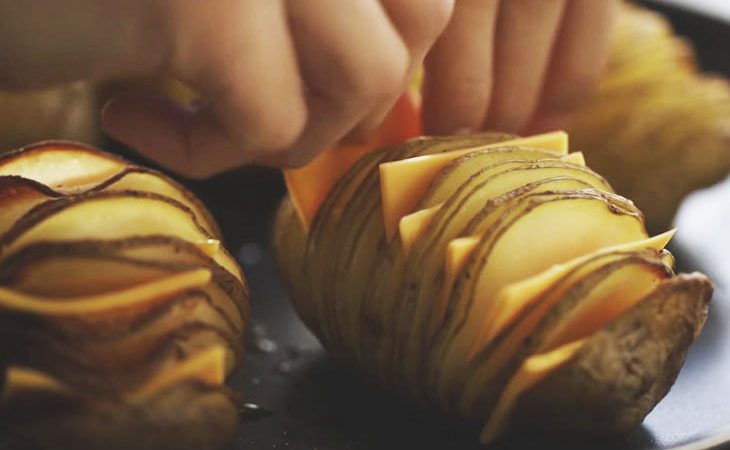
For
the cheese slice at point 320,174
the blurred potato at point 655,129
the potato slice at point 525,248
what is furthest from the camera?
the blurred potato at point 655,129

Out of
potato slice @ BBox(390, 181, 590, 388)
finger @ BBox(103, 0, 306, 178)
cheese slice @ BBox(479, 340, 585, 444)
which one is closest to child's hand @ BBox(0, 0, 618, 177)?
finger @ BBox(103, 0, 306, 178)

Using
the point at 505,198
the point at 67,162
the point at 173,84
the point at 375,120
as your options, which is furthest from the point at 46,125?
the point at 505,198

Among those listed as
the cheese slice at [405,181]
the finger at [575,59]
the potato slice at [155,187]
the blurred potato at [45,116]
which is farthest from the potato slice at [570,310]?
the blurred potato at [45,116]

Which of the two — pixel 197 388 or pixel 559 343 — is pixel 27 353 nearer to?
pixel 197 388

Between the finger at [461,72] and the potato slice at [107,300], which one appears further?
the finger at [461,72]

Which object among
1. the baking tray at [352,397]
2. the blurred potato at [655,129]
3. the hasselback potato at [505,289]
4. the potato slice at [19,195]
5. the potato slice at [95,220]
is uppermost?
the potato slice at [95,220]

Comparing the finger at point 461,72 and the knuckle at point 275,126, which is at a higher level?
the knuckle at point 275,126

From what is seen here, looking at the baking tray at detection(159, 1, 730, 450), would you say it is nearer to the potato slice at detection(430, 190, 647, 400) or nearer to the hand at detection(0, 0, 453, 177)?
the potato slice at detection(430, 190, 647, 400)

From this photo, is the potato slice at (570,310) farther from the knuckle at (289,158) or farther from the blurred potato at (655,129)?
the blurred potato at (655,129)
